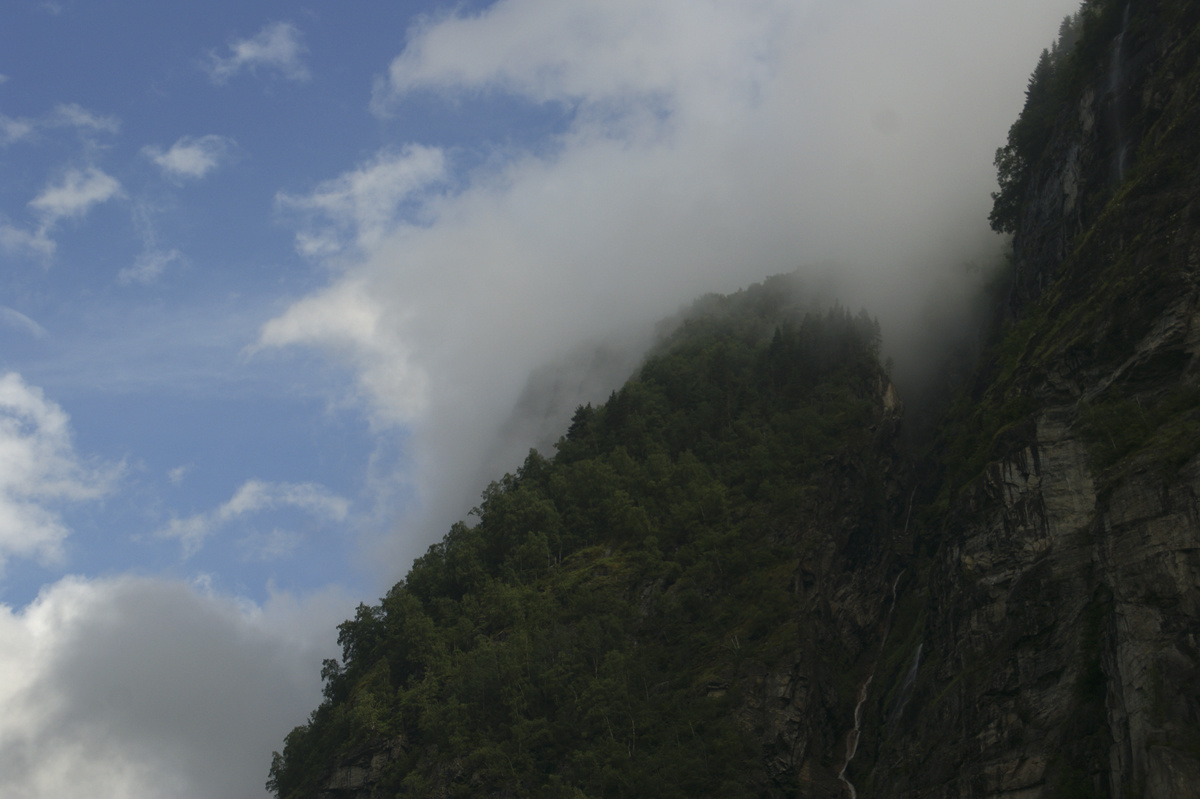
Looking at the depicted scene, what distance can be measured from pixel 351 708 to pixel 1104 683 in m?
71.8

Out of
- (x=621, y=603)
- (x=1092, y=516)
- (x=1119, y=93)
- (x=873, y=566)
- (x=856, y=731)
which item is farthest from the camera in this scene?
(x=873, y=566)

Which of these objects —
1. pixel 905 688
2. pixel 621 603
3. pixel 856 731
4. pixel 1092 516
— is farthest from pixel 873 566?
pixel 1092 516

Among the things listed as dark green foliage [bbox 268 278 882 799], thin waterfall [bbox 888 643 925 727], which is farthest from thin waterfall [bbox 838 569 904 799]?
dark green foliage [bbox 268 278 882 799]

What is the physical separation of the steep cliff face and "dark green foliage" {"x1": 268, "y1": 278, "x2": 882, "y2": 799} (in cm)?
1460

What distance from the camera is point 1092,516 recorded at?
5697cm

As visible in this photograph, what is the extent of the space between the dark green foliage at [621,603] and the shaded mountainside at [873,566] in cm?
A: 33

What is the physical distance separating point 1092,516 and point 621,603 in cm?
4704

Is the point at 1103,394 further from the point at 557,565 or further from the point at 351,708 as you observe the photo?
the point at 351,708

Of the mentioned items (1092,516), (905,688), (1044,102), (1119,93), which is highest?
(1044,102)

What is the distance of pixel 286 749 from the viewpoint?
10956 centimetres

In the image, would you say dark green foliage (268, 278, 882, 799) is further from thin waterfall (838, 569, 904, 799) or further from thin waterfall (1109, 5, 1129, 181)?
thin waterfall (1109, 5, 1129, 181)

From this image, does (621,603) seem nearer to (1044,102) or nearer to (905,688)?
(905,688)

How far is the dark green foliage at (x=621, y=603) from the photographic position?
261 ft

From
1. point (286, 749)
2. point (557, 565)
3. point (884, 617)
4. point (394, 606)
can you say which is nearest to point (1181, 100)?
point (884, 617)
